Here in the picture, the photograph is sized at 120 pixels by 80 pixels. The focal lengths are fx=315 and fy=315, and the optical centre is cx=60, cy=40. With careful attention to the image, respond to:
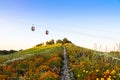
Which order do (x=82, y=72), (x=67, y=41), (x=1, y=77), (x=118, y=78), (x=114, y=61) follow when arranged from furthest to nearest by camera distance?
(x=67, y=41) < (x=114, y=61) < (x=1, y=77) < (x=82, y=72) < (x=118, y=78)

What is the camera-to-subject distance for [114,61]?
24.3 metres

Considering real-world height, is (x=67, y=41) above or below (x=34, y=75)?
above

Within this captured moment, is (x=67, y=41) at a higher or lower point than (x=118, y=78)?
higher

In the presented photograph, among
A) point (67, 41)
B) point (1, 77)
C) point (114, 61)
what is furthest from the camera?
point (67, 41)

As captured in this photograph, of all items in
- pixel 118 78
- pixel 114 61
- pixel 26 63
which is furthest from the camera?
pixel 26 63

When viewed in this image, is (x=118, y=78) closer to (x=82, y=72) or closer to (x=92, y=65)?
(x=82, y=72)

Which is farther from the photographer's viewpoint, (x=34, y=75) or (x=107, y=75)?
(x=34, y=75)

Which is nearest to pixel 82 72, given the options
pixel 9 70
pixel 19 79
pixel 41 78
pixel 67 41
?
pixel 41 78

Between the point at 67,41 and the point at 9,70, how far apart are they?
48.7 m

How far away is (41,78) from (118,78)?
4679mm

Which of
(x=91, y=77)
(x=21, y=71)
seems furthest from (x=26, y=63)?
(x=91, y=77)

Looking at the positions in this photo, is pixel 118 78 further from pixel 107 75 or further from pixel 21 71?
pixel 21 71

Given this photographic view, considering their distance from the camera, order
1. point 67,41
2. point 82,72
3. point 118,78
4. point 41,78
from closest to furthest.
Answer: point 118,78
point 41,78
point 82,72
point 67,41

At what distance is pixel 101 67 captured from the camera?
68.8 feet
